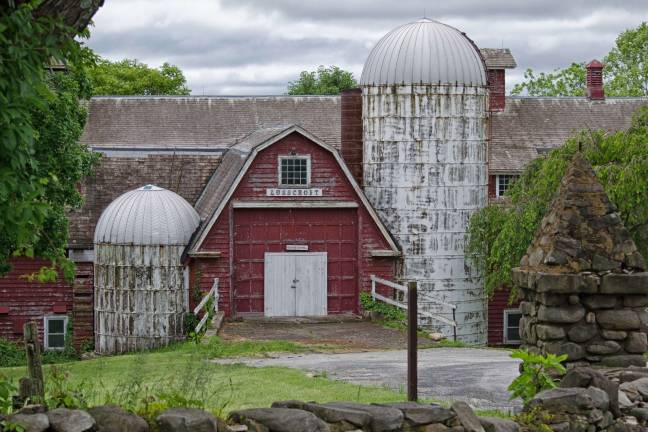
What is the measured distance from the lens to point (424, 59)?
32906 millimetres

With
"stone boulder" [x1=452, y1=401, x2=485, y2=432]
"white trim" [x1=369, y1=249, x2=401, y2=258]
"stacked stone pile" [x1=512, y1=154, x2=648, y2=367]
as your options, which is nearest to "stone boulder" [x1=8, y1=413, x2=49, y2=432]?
"stone boulder" [x1=452, y1=401, x2=485, y2=432]

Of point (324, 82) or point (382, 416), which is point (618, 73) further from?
point (382, 416)

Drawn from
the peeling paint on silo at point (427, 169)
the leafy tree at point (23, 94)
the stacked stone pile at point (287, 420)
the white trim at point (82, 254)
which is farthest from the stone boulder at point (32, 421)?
the white trim at point (82, 254)

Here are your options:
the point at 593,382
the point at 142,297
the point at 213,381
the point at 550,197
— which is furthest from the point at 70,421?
the point at 550,197

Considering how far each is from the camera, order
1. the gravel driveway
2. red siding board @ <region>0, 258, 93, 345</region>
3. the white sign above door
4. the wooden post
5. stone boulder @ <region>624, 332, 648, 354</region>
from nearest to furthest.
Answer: the wooden post
stone boulder @ <region>624, 332, 648, 354</region>
the gravel driveway
the white sign above door
red siding board @ <region>0, 258, 93, 345</region>

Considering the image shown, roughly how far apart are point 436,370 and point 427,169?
540 inches

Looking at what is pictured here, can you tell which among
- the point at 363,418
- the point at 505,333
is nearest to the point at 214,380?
the point at 363,418

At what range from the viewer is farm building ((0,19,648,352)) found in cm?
3103

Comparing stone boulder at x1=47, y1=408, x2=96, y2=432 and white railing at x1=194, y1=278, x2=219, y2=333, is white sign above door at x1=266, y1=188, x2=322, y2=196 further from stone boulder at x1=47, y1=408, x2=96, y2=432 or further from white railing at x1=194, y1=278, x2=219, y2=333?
stone boulder at x1=47, y1=408, x2=96, y2=432

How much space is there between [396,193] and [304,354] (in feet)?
29.4

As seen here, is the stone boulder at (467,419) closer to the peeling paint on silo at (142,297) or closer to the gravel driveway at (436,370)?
the gravel driveway at (436,370)

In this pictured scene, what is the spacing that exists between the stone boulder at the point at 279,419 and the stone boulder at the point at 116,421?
1.01 metres

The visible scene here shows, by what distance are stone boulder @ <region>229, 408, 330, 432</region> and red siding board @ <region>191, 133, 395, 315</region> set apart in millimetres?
21313

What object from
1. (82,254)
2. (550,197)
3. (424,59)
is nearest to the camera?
(550,197)
